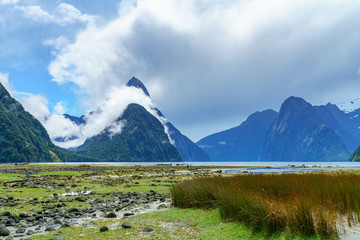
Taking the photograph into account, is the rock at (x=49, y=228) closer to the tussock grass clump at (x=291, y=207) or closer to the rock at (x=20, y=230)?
the rock at (x=20, y=230)

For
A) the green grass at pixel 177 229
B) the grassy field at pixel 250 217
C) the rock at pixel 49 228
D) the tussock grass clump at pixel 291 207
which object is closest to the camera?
the tussock grass clump at pixel 291 207

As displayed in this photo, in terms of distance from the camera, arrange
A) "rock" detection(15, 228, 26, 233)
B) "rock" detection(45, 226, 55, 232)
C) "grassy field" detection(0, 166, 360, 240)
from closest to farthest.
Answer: "grassy field" detection(0, 166, 360, 240), "rock" detection(15, 228, 26, 233), "rock" detection(45, 226, 55, 232)

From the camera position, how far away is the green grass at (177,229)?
9211 millimetres

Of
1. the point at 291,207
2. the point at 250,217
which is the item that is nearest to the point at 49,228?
the point at 250,217

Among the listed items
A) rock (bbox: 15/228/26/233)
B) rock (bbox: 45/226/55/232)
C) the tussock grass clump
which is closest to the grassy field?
the tussock grass clump

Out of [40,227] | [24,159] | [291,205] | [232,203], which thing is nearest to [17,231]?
[40,227]

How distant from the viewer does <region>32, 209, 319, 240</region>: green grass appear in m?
9.21

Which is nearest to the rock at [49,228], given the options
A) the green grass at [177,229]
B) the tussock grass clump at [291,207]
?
the green grass at [177,229]

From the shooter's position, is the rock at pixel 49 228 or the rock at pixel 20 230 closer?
the rock at pixel 20 230

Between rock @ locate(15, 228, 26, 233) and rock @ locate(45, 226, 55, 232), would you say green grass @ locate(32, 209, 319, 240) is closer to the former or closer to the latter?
rock @ locate(45, 226, 55, 232)

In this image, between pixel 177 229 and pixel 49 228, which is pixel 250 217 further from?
pixel 49 228

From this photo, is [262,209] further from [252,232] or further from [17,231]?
[17,231]

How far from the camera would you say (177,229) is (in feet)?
36.4

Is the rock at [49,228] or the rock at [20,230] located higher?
the rock at [20,230]
